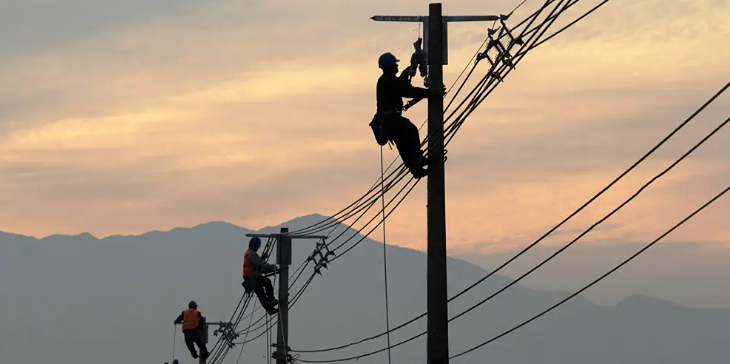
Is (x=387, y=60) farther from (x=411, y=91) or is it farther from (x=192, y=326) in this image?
(x=192, y=326)

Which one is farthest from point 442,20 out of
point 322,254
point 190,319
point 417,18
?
point 190,319

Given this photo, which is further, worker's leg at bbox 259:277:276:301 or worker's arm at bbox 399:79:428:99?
worker's leg at bbox 259:277:276:301

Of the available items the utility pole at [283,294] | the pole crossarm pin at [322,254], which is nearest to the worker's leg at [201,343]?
the utility pole at [283,294]

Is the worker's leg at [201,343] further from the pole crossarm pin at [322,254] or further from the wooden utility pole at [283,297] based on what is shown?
the pole crossarm pin at [322,254]

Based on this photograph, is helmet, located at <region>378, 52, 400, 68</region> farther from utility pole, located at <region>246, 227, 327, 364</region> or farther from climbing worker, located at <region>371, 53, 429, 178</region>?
utility pole, located at <region>246, 227, 327, 364</region>

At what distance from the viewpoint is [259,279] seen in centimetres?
2983

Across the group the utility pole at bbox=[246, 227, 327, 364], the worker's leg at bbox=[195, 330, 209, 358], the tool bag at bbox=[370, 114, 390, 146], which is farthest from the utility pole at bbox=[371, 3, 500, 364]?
the worker's leg at bbox=[195, 330, 209, 358]

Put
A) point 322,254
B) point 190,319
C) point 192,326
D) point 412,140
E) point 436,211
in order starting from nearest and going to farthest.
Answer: point 436,211, point 412,140, point 322,254, point 190,319, point 192,326

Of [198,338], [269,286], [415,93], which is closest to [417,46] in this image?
[415,93]

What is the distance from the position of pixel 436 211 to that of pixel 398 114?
5.88 ft

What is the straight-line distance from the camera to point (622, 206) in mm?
12875

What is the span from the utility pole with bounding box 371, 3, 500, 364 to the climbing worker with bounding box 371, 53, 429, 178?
37 centimetres

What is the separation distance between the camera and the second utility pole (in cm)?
1548

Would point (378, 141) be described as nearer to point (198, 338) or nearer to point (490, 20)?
point (490, 20)
